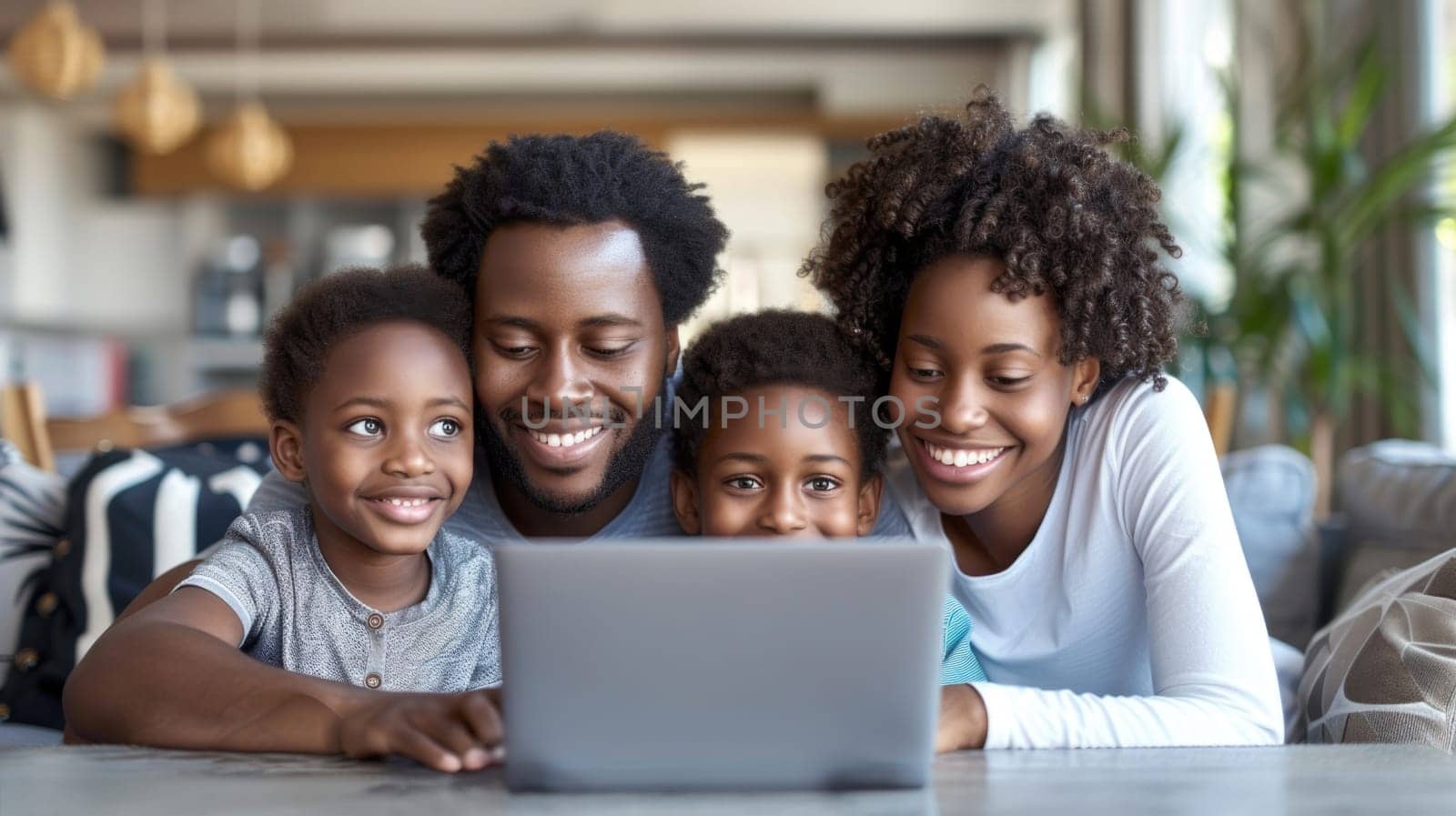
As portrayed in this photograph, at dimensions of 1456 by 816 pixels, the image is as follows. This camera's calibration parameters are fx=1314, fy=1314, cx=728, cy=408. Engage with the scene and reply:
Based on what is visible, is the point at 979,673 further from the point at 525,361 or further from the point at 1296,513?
the point at 1296,513

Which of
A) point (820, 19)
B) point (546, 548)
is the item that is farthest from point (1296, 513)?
point (820, 19)

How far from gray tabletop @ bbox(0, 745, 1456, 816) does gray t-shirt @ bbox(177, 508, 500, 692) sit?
0.31 meters

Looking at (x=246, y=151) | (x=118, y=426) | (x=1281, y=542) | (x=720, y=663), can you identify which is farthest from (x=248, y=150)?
(x=720, y=663)

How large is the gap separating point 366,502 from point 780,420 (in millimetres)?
430

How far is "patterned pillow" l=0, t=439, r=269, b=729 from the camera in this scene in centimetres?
176

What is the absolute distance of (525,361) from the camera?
1.39m

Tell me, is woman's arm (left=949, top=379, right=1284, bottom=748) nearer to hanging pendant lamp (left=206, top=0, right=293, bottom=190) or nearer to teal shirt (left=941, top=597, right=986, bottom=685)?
teal shirt (left=941, top=597, right=986, bottom=685)

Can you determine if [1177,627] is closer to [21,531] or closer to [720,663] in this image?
[720,663]

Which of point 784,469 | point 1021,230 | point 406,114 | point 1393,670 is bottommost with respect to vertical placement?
point 1393,670

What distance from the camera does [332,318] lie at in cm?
129

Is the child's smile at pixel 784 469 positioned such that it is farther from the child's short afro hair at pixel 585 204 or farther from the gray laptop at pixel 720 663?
the gray laptop at pixel 720 663

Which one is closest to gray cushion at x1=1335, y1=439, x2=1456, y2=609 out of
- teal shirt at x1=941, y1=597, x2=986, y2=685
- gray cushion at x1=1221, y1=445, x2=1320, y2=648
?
gray cushion at x1=1221, y1=445, x2=1320, y2=648

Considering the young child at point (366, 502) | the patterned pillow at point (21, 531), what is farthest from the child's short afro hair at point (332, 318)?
the patterned pillow at point (21, 531)

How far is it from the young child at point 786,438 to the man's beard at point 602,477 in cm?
6
